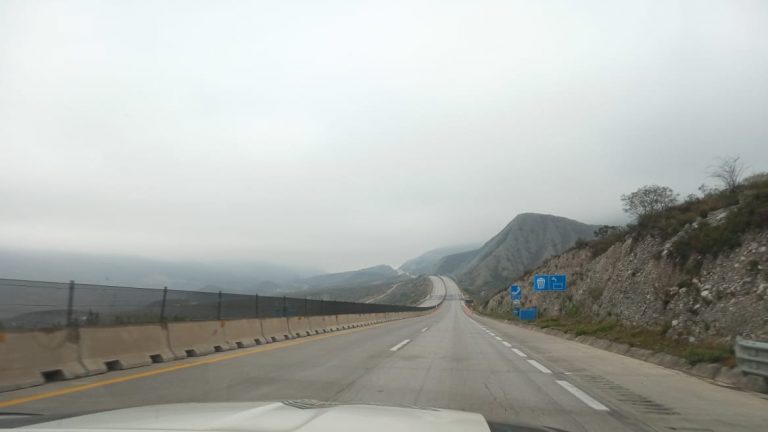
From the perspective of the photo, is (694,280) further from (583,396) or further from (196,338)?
(196,338)

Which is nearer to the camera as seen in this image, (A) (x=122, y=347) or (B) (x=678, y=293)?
(A) (x=122, y=347)

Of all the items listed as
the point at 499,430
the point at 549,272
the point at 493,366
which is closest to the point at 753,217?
the point at 493,366

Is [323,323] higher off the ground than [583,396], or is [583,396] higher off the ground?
[323,323]

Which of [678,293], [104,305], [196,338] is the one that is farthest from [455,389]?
[678,293]

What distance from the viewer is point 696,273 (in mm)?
20625

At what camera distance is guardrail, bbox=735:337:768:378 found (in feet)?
33.6

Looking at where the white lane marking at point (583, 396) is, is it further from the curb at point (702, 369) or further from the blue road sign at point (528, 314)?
the blue road sign at point (528, 314)

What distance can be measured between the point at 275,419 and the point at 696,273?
2096cm

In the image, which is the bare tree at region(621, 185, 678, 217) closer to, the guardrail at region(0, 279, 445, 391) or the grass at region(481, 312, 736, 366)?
the grass at region(481, 312, 736, 366)

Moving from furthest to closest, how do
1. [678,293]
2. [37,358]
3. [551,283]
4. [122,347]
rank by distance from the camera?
[551,283] < [678,293] < [122,347] < [37,358]

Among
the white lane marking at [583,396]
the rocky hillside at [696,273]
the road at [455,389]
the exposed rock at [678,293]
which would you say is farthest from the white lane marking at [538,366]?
the exposed rock at [678,293]

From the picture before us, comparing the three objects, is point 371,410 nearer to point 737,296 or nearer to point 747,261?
point 737,296

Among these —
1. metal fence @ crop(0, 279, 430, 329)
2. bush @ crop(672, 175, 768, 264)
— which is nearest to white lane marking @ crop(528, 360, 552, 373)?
metal fence @ crop(0, 279, 430, 329)

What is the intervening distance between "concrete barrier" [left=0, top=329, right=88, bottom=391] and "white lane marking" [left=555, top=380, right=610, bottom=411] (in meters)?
8.91
